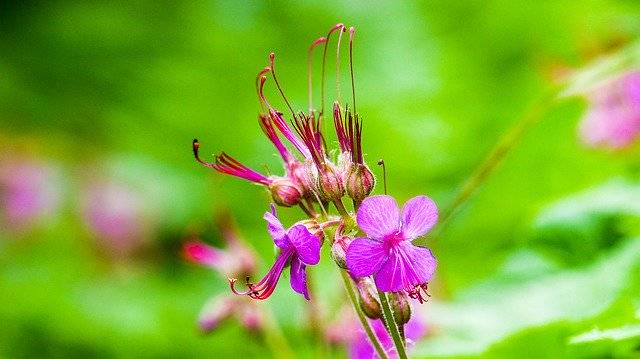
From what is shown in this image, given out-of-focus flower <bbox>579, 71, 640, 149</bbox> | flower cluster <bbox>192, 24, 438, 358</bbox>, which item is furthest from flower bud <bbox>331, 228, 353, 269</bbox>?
out-of-focus flower <bbox>579, 71, 640, 149</bbox>

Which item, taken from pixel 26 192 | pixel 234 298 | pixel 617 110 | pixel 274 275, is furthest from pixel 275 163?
pixel 274 275

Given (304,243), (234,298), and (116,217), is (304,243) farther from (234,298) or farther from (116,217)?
(116,217)

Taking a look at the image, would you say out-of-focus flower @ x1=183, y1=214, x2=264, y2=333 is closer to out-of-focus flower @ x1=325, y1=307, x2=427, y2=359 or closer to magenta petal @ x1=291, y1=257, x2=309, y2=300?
out-of-focus flower @ x1=325, y1=307, x2=427, y2=359

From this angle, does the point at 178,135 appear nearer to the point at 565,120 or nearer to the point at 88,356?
the point at 88,356

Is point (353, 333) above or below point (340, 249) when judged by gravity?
above

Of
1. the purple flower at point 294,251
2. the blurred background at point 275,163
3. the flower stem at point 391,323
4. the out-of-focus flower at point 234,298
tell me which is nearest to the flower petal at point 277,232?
the purple flower at point 294,251

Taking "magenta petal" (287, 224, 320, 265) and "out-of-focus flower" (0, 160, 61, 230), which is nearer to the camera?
"magenta petal" (287, 224, 320, 265)
